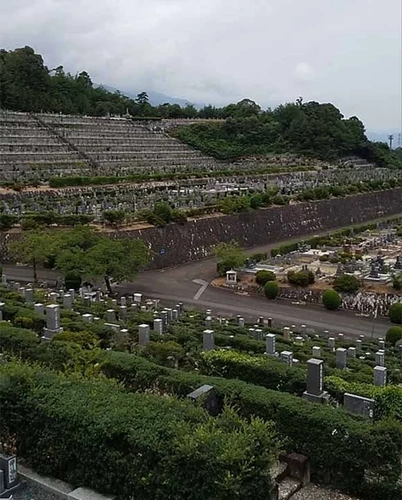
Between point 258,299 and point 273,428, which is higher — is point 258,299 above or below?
below

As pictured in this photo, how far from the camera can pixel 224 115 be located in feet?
414

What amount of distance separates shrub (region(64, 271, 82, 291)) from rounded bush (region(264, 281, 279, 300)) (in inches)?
429

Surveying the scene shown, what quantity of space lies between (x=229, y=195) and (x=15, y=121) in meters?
28.9

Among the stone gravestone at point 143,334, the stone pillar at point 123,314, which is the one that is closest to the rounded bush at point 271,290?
the stone pillar at point 123,314

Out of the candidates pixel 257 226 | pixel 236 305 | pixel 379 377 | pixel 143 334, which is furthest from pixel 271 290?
pixel 379 377

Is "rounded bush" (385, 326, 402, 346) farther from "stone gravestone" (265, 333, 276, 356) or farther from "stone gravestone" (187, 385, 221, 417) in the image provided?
"stone gravestone" (187, 385, 221, 417)

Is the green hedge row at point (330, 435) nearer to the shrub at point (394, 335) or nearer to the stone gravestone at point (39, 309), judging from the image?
the stone gravestone at point (39, 309)

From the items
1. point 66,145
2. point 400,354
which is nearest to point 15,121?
point 66,145

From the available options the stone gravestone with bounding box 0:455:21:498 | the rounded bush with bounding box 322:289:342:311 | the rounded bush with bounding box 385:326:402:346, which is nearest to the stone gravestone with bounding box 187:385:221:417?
the stone gravestone with bounding box 0:455:21:498

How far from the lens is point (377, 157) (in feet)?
379

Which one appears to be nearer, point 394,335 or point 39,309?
point 39,309

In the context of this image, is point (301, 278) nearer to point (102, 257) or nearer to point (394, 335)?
point (394, 335)

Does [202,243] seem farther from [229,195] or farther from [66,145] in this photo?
[66,145]

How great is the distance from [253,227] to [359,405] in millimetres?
42427
